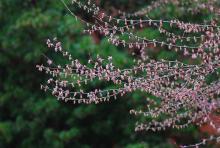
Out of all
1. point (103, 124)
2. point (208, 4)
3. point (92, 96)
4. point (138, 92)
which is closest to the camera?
point (92, 96)

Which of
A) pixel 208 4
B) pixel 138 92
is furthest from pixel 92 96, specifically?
pixel 138 92

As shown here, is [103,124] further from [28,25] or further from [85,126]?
[28,25]

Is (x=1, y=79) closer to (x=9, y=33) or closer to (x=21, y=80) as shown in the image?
(x=21, y=80)

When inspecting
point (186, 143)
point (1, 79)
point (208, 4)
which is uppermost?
point (208, 4)

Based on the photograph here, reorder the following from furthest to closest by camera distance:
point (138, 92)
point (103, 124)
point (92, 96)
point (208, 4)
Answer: point (103, 124), point (138, 92), point (208, 4), point (92, 96)

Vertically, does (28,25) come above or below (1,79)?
above

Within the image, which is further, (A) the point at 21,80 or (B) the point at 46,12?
(A) the point at 21,80
